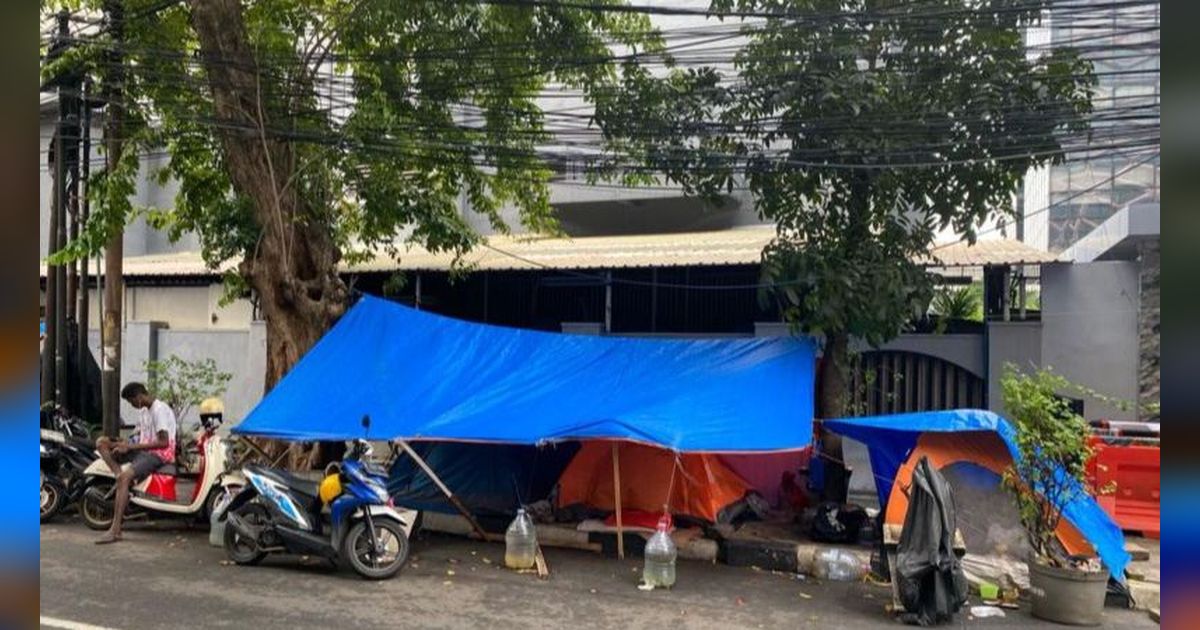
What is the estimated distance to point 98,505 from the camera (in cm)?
850

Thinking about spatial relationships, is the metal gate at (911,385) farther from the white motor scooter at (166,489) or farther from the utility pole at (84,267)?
the utility pole at (84,267)

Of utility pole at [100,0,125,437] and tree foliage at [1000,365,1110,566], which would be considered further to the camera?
utility pole at [100,0,125,437]

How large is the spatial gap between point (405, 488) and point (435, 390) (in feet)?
5.49

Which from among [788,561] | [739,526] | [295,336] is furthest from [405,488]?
[788,561]

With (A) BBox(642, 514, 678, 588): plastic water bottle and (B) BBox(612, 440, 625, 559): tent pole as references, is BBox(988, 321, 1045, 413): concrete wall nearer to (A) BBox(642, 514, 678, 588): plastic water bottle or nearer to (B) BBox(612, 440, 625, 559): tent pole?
(B) BBox(612, 440, 625, 559): tent pole

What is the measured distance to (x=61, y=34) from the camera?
11102 millimetres

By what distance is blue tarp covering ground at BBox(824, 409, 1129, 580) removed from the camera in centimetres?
680

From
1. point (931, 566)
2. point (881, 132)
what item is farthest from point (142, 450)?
point (881, 132)

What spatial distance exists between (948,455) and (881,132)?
9.79 ft

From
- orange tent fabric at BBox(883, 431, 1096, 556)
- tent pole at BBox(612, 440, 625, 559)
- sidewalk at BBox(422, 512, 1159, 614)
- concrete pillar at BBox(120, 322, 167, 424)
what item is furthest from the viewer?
concrete pillar at BBox(120, 322, 167, 424)

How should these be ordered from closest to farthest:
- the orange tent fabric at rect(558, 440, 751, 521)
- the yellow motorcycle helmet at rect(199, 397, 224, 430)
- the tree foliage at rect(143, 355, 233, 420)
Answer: the orange tent fabric at rect(558, 440, 751, 521), the yellow motorcycle helmet at rect(199, 397, 224, 430), the tree foliage at rect(143, 355, 233, 420)

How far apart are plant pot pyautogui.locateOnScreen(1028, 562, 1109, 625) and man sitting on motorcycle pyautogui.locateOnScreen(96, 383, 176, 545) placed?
300 inches

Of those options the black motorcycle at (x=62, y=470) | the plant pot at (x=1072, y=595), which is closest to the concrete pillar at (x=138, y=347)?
the black motorcycle at (x=62, y=470)

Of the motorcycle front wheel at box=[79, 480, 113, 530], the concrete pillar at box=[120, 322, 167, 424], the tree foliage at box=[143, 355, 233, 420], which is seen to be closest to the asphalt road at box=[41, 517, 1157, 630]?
the motorcycle front wheel at box=[79, 480, 113, 530]
